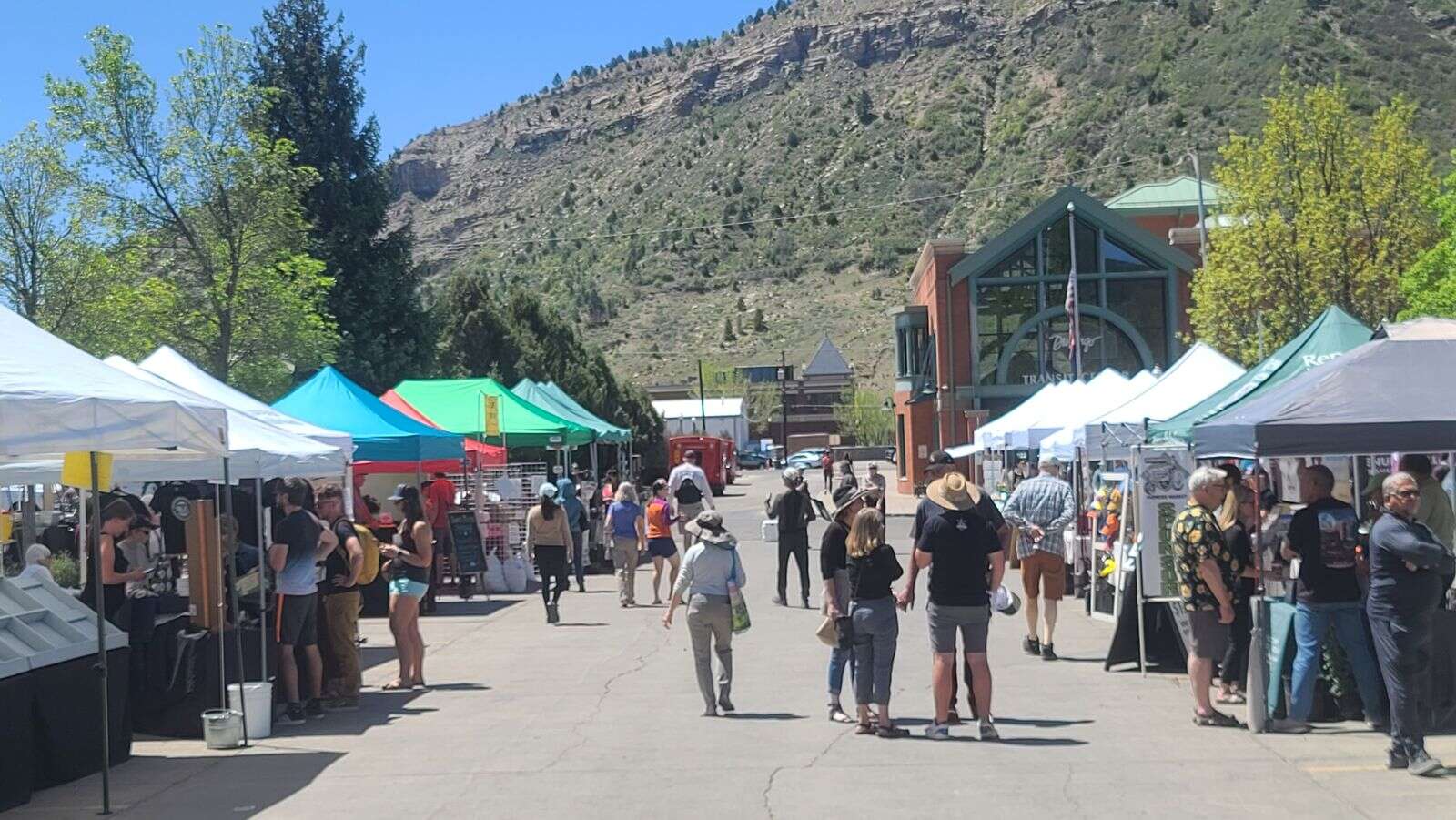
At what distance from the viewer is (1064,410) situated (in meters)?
23.8

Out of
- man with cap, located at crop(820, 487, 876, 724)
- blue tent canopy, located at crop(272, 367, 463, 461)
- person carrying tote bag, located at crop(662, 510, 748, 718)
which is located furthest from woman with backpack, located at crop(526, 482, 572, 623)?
man with cap, located at crop(820, 487, 876, 724)

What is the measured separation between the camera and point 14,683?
891 centimetres

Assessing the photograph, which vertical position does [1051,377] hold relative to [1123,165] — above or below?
below

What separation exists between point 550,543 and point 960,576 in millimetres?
9651

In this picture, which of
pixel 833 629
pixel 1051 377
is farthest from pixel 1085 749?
pixel 1051 377

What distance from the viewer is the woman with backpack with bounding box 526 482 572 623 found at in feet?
60.8

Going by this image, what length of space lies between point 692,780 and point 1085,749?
2.56 m

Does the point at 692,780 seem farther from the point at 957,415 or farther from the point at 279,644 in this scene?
the point at 957,415

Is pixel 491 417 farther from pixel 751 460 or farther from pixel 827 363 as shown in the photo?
pixel 751 460

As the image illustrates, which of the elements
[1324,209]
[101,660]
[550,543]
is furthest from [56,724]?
[1324,209]

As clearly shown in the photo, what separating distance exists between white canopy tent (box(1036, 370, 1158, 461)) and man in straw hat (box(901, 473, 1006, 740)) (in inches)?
347

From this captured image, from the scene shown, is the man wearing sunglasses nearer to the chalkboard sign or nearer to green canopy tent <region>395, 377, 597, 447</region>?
the chalkboard sign

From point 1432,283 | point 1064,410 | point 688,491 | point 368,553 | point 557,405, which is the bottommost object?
point 368,553

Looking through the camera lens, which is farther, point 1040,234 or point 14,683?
point 1040,234
